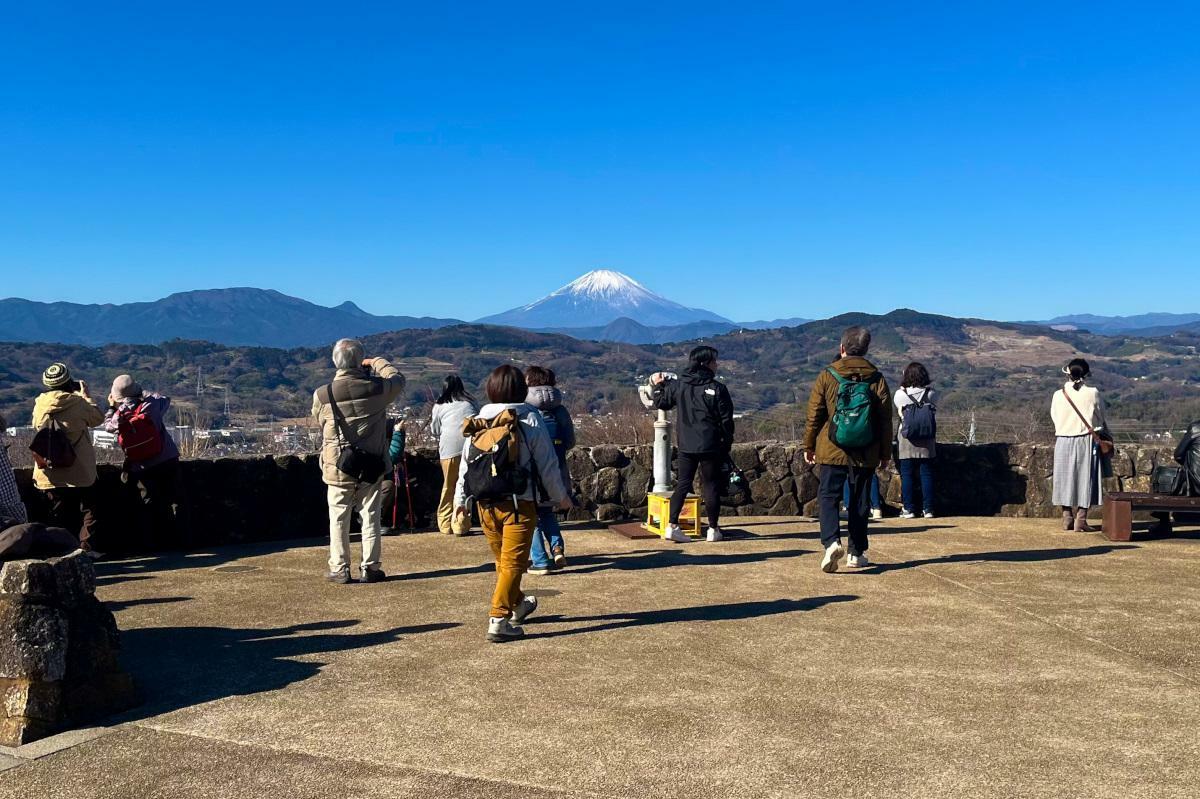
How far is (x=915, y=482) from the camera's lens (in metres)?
10.7

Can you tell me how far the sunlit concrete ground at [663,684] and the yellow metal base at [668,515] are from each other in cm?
135

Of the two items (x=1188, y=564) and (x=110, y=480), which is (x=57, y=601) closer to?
(x=110, y=480)

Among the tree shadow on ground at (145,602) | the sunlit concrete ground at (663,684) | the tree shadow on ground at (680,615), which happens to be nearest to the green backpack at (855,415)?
the sunlit concrete ground at (663,684)

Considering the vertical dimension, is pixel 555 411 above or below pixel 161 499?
above

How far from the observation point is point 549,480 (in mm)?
5680

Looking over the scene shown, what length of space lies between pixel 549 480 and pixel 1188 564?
17.3 feet

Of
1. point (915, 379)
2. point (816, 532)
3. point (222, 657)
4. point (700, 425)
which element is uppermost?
point (915, 379)

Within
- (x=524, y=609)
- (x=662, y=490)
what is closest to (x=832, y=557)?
(x=662, y=490)

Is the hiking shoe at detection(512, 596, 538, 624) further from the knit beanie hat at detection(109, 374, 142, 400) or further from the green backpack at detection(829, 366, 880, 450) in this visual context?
the knit beanie hat at detection(109, 374, 142, 400)

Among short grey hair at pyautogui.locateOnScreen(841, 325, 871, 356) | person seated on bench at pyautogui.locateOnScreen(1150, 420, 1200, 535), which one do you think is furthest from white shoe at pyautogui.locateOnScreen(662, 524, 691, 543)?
person seated on bench at pyautogui.locateOnScreen(1150, 420, 1200, 535)

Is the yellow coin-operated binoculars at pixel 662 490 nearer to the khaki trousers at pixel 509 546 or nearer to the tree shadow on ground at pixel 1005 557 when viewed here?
the tree shadow on ground at pixel 1005 557

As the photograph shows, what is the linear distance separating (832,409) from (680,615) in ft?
6.72

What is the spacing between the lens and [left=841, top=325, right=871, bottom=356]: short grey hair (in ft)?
24.2

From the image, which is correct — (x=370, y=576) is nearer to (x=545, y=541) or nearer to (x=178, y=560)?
(x=545, y=541)
